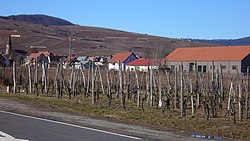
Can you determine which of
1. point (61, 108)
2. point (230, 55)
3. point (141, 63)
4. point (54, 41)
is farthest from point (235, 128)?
point (54, 41)

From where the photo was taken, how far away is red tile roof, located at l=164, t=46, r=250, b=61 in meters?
74.3

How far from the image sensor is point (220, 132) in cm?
1349

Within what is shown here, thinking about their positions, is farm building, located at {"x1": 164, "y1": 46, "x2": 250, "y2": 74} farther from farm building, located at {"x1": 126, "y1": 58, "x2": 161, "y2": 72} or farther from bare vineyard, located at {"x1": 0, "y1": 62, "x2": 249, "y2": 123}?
bare vineyard, located at {"x1": 0, "y1": 62, "x2": 249, "y2": 123}

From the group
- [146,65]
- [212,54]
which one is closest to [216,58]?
A: [212,54]

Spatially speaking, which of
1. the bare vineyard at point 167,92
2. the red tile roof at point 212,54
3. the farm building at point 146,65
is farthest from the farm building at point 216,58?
the bare vineyard at point 167,92

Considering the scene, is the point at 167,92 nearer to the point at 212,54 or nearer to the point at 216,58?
the point at 216,58

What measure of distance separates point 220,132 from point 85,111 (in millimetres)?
6819

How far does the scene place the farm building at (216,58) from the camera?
237 feet


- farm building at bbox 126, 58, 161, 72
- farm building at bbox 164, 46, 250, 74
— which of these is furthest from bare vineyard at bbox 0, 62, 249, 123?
farm building at bbox 164, 46, 250, 74

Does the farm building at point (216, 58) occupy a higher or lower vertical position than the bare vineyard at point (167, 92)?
higher

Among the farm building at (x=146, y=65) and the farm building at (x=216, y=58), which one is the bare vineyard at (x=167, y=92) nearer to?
the farm building at (x=146, y=65)

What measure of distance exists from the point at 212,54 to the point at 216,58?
243 cm

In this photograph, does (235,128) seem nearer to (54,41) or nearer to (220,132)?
(220,132)

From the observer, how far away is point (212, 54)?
78.2m
